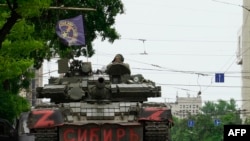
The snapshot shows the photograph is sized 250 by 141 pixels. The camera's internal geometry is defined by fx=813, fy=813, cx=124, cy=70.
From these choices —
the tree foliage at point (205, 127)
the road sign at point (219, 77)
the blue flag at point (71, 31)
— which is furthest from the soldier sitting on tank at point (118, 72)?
the tree foliage at point (205, 127)

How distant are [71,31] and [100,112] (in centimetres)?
883

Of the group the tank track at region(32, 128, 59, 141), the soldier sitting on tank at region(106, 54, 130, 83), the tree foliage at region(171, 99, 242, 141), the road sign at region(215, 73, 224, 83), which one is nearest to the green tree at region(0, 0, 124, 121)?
the soldier sitting on tank at region(106, 54, 130, 83)

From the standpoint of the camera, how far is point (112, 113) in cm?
1797

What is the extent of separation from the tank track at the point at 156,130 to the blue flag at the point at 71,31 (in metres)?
9.04

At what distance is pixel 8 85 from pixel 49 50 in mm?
2900

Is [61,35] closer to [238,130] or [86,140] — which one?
[86,140]

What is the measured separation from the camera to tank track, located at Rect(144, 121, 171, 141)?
17141 millimetres

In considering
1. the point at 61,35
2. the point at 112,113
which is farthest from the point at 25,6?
the point at 61,35

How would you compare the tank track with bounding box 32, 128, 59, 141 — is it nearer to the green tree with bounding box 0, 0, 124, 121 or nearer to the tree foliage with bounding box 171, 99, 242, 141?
the green tree with bounding box 0, 0, 124, 121

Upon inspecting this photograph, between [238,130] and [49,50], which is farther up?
[49,50]

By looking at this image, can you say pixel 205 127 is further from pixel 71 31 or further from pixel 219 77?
pixel 71 31

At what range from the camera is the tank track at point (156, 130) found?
1714 centimetres

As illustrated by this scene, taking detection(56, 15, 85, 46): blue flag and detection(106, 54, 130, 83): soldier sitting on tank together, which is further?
detection(56, 15, 85, 46): blue flag

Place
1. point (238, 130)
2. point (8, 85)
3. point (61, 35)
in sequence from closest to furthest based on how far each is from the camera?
point (238, 130) < point (61, 35) < point (8, 85)
